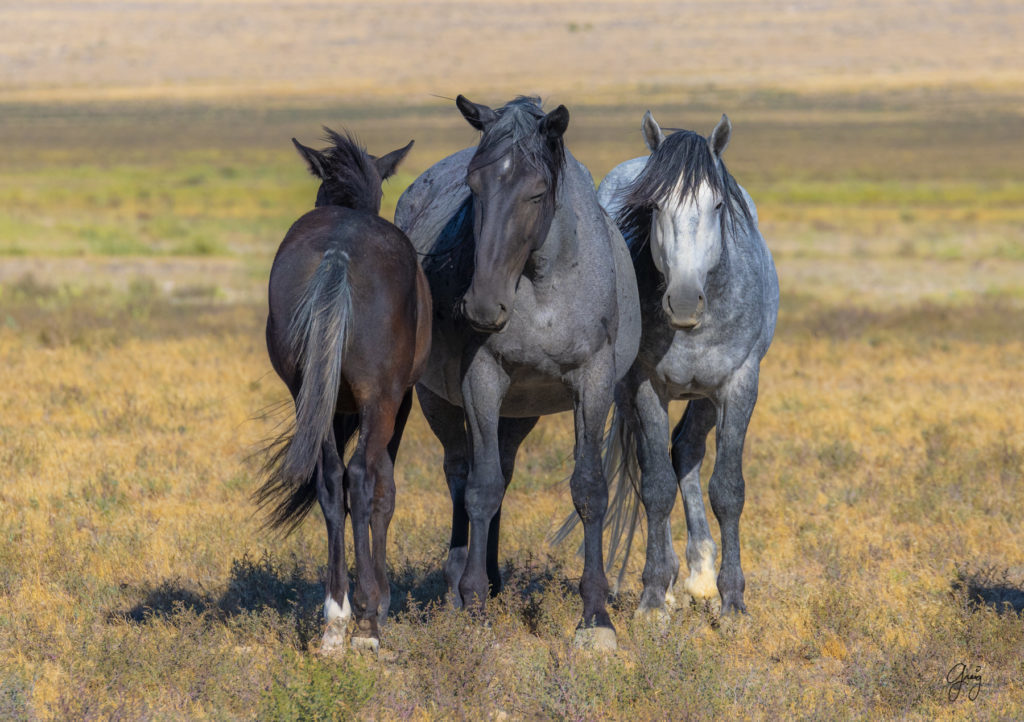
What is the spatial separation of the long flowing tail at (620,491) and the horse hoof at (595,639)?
1381 mm

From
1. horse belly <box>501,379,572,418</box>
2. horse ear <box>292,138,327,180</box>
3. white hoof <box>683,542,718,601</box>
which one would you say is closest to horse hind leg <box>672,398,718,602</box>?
white hoof <box>683,542,718,601</box>

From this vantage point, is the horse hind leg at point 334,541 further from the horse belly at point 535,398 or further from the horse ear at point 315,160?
the horse ear at point 315,160

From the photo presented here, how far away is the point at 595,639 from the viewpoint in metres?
5.32

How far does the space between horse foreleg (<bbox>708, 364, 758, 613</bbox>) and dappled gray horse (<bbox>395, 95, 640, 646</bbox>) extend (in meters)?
0.65

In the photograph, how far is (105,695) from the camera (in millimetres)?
4719

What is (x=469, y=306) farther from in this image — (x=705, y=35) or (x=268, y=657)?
(x=705, y=35)

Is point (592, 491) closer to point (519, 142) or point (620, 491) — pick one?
point (519, 142)

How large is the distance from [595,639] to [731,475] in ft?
3.81

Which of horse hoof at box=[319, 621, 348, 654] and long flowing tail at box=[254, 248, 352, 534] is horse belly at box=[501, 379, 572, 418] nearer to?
long flowing tail at box=[254, 248, 352, 534]

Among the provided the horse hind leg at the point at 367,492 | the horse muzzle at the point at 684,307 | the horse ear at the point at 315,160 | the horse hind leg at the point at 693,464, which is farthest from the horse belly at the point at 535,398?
the horse ear at the point at 315,160

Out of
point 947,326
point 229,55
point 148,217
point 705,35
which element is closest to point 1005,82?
point 705,35

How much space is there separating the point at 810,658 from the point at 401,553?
8.12 feet

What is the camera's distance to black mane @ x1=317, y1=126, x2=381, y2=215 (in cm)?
571

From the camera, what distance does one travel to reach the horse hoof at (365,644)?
16.5 feet
